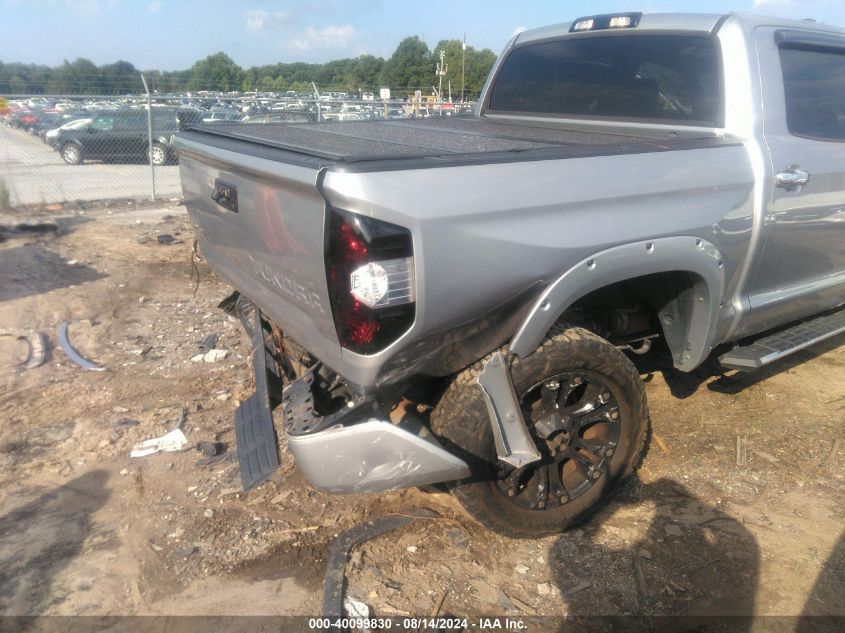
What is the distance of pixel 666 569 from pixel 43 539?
264cm

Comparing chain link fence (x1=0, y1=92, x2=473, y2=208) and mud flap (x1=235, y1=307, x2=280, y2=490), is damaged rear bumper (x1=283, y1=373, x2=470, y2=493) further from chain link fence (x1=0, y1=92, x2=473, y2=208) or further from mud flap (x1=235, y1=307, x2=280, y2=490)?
chain link fence (x1=0, y1=92, x2=473, y2=208)

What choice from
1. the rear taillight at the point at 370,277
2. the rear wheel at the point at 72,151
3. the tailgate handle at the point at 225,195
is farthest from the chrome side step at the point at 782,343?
the rear wheel at the point at 72,151

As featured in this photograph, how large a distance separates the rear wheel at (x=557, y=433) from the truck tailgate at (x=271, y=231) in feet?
1.86

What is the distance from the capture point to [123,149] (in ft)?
54.3

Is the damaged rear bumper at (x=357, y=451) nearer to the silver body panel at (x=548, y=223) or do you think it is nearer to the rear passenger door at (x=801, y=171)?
the silver body panel at (x=548, y=223)

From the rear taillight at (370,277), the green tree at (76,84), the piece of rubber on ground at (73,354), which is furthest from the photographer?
the green tree at (76,84)

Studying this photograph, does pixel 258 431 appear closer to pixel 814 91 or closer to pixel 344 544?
pixel 344 544

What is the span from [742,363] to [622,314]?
0.76 metres

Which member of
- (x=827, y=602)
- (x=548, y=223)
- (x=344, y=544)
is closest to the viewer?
(x=548, y=223)

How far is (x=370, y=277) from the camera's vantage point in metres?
2.08

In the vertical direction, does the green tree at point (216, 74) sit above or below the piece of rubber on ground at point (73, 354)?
above

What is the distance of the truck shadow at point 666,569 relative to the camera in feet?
8.48

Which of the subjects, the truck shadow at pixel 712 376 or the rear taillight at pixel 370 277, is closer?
the rear taillight at pixel 370 277

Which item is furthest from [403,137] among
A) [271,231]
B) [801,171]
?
[801,171]
